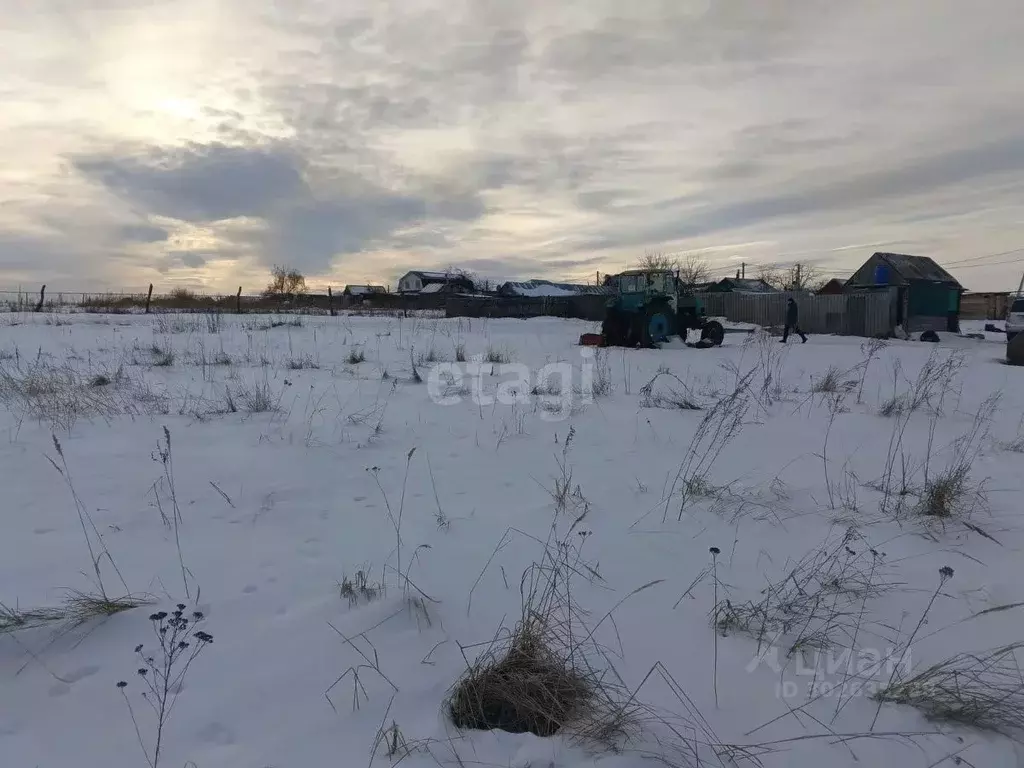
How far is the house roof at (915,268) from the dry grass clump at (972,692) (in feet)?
90.8

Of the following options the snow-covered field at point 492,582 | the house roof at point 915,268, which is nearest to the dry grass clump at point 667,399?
the snow-covered field at point 492,582

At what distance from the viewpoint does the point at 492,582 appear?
2414 millimetres

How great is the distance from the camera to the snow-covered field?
1666mm

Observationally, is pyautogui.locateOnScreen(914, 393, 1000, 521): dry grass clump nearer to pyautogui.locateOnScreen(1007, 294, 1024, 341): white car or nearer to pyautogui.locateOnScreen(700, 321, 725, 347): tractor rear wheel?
pyautogui.locateOnScreen(700, 321, 725, 347): tractor rear wheel

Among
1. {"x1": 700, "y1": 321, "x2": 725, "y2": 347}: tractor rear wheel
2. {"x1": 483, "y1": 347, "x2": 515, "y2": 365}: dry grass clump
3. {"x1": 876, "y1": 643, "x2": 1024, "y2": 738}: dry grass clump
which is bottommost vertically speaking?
{"x1": 876, "y1": 643, "x2": 1024, "y2": 738}: dry grass clump

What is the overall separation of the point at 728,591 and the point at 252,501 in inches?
95.8

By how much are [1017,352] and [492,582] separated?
14.7m

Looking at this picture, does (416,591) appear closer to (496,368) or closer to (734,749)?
(734,749)

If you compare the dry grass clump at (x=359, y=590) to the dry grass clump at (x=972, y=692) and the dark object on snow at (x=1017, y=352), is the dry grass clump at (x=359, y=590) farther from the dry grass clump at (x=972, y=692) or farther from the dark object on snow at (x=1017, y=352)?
the dark object on snow at (x=1017, y=352)

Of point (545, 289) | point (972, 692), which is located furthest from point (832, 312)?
point (545, 289)

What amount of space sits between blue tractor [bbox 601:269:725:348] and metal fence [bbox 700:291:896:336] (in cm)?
1044

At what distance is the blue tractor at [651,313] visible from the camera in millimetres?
14328

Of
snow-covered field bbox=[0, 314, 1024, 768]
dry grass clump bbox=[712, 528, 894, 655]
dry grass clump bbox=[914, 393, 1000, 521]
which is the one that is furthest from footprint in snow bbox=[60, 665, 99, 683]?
dry grass clump bbox=[914, 393, 1000, 521]

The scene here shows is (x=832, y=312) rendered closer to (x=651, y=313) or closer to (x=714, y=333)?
(x=714, y=333)
